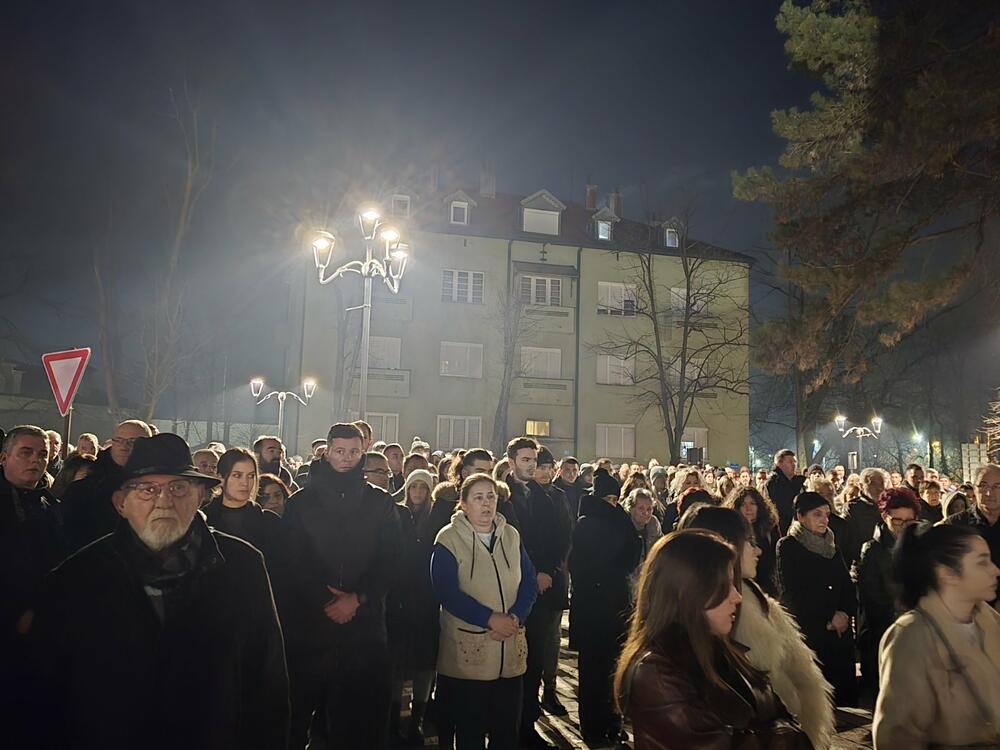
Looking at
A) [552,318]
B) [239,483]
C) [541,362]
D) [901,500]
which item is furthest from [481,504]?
[552,318]

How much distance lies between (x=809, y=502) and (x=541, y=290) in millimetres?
34178

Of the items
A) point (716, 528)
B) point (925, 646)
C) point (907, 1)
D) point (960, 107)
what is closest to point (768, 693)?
point (925, 646)

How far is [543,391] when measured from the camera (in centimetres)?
4006

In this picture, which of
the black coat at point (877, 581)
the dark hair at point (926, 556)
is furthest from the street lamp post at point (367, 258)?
the dark hair at point (926, 556)

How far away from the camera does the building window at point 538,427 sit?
3962 centimetres

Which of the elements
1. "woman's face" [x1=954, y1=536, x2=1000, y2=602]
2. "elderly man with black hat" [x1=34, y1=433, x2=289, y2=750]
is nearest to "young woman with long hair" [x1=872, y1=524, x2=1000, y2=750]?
"woman's face" [x1=954, y1=536, x2=1000, y2=602]

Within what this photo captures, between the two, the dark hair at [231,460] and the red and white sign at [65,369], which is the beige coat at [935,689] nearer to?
the dark hair at [231,460]

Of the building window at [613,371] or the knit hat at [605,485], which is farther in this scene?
the building window at [613,371]

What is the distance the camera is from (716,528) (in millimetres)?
4066

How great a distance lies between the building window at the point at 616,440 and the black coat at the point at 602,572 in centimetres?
3364

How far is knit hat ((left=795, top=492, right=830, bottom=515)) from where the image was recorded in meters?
7.03

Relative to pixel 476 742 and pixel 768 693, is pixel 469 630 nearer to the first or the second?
pixel 476 742

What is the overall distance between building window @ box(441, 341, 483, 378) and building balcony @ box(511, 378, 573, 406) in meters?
2.24

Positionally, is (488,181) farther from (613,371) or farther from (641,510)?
(641,510)
